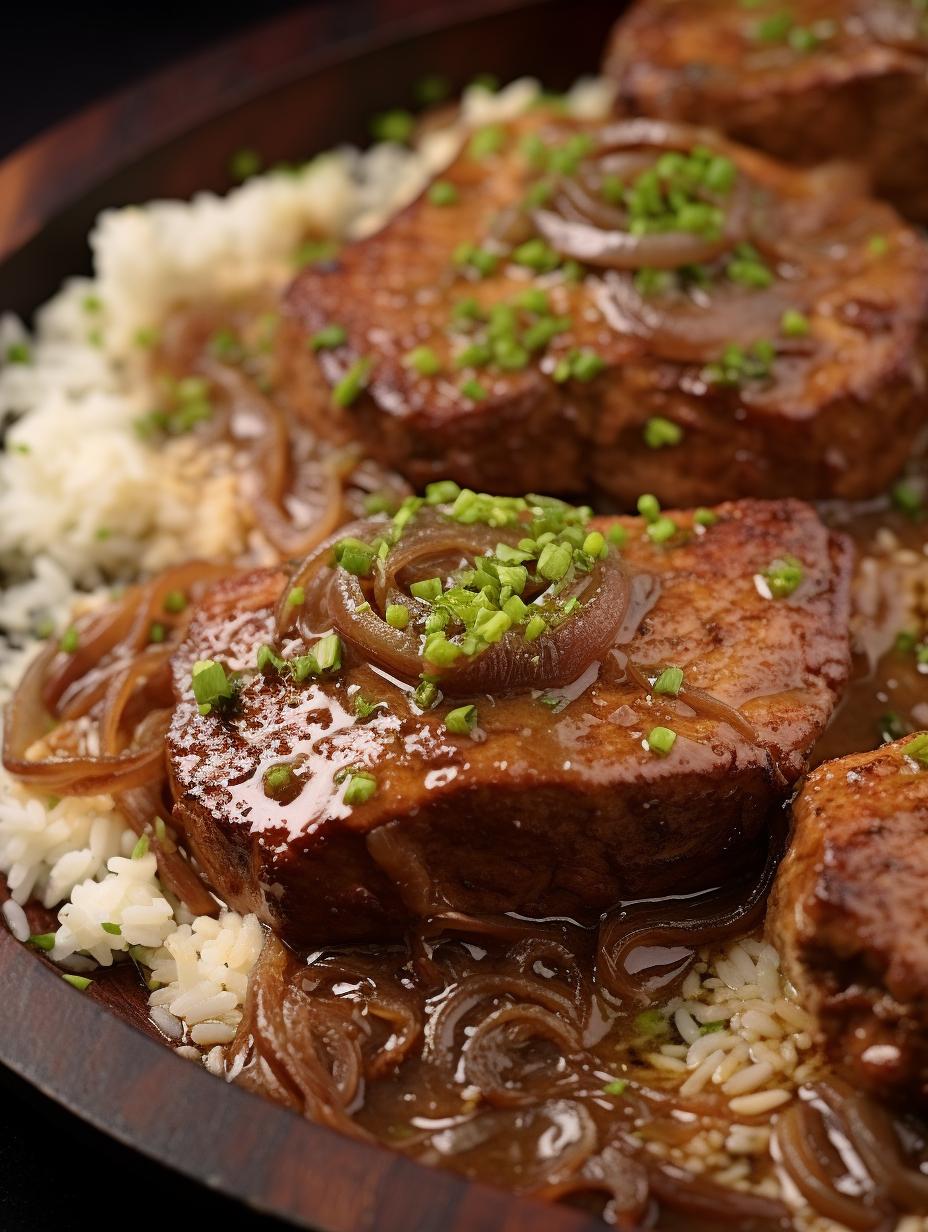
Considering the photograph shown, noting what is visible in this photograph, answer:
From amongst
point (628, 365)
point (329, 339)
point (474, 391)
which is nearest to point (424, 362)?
point (474, 391)

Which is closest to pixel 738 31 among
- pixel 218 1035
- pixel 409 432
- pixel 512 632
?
pixel 409 432

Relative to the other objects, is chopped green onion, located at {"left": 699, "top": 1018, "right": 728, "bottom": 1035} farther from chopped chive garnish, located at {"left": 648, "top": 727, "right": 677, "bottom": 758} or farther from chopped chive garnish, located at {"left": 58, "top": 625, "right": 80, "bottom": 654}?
chopped chive garnish, located at {"left": 58, "top": 625, "right": 80, "bottom": 654}

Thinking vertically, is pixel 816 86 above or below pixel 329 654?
below

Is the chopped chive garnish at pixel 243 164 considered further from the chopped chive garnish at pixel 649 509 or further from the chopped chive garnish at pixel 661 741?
the chopped chive garnish at pixel 661 741

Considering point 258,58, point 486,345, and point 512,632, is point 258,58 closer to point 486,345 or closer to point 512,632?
point 486,345

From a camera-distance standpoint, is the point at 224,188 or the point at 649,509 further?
the point at 224,188

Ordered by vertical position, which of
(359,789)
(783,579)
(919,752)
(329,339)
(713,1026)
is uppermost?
(329,339)

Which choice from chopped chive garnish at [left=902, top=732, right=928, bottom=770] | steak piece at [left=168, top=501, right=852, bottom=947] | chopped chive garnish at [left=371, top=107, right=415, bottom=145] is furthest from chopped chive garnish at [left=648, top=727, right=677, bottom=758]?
chopped chive garnish at [left=371, top=107, right=415, bottom=145]

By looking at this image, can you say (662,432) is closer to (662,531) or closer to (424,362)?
(662,531)
